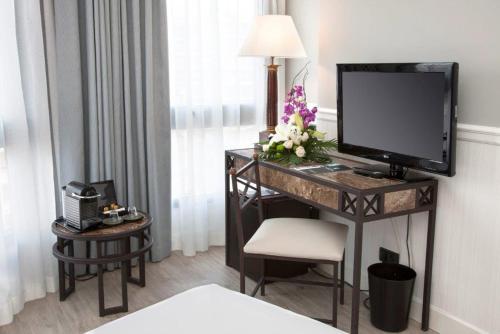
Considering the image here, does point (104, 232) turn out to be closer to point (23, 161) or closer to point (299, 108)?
point (23, 161)

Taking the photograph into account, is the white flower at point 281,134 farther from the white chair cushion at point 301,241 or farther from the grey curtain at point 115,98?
the grey curtain at point 115,98

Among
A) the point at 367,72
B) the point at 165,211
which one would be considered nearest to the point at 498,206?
the point at 367,72

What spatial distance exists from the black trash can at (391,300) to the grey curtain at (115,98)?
62.4 inches

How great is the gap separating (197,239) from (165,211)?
384 mm

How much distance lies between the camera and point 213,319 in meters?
1.67

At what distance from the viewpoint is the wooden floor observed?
9.62 feet

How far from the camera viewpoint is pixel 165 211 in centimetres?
379

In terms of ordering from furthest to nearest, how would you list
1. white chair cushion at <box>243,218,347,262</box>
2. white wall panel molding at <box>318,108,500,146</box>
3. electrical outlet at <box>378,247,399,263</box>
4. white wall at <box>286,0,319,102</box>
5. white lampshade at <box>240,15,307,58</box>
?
white wall at <box>286,0,319,102</box>
white lampshade at <box>240,15,307,58</box>
electrical outlet at <box>378,247,399,263</box>
white chair cushion at <box>243,218,347,262</box>
white wall panel molding at <box>318,108,500,146</box>

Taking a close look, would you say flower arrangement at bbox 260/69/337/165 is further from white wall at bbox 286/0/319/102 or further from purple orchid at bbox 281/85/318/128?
white wall at bbox 286/0/319/102

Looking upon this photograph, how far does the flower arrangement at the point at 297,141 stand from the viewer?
3133mm

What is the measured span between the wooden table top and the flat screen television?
1.28 meters

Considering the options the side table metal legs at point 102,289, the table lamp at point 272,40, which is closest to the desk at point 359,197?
the table lamp at point 272,40

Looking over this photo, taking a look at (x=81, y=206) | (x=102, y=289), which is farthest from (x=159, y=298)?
(x=81, y=206)

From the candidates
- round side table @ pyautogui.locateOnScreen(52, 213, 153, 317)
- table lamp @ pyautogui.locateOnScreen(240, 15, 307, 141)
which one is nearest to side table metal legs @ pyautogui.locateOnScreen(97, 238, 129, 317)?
round side table @ pyautogui.locateOnScreen(52, 213, 153, 317)
